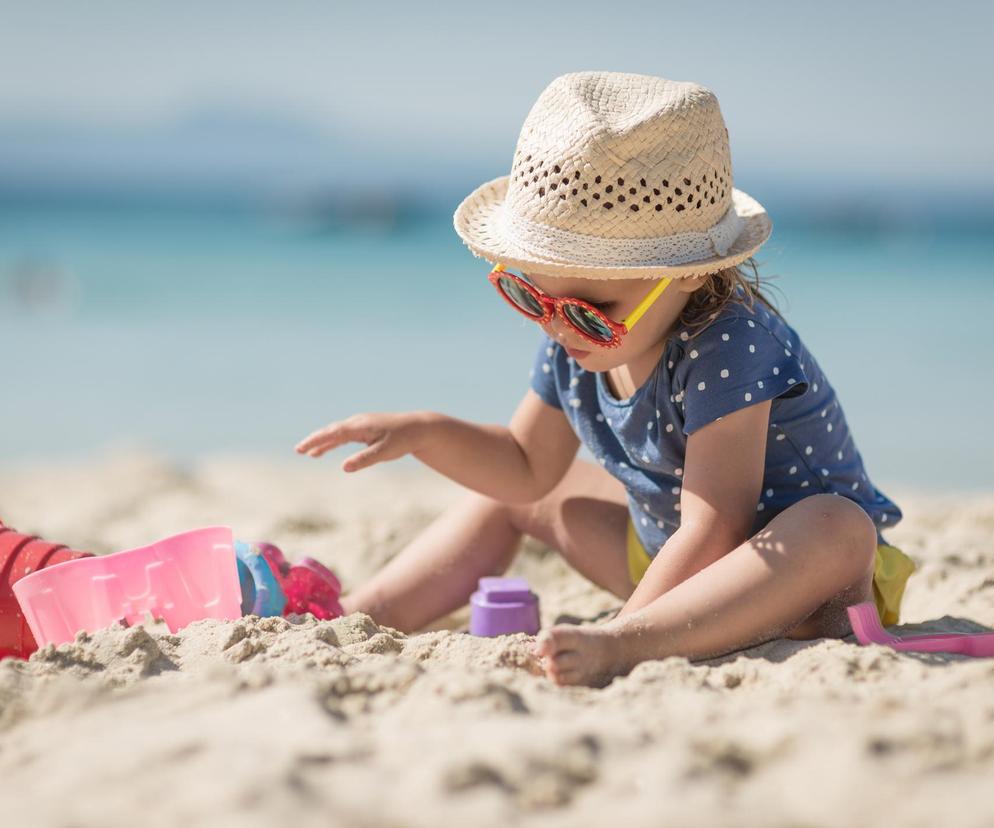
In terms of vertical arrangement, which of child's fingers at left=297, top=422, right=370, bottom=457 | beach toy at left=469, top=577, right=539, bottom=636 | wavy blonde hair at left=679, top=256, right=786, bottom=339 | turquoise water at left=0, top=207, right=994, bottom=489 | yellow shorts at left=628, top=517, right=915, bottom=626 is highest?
wavy blonde hair at left=679, top=256, right=786, bottom=339

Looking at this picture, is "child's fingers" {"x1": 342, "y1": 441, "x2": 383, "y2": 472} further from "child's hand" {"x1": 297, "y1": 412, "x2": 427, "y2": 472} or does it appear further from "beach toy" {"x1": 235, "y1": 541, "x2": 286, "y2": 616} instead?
"beach toy" {"x1": 235, "y1": 541, "x2": 286, "y2": 616}

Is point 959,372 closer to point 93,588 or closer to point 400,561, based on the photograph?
point 400,561

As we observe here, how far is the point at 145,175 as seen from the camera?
90.4ft

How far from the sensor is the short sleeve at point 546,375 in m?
2.32

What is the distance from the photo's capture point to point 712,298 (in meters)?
1.98

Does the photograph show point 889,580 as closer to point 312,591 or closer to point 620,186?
point 620,186

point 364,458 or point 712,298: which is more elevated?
point 712,298

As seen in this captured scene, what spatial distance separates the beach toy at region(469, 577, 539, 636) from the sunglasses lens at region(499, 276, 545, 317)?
0.65 m

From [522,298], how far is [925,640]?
926 mm

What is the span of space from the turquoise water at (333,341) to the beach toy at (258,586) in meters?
1.26

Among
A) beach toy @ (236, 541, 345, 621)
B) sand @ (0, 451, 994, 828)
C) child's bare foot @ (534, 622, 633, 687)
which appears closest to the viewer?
sand @ (0, 451, 994, 828)

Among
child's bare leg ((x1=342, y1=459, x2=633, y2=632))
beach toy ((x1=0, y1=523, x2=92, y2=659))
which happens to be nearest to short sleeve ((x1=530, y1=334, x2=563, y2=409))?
child's bare leg ((x1=342, y1=459, x2=633, y2=632))

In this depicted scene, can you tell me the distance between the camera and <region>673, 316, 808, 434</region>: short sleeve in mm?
1876

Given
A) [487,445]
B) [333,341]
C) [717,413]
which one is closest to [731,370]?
[717,413]
